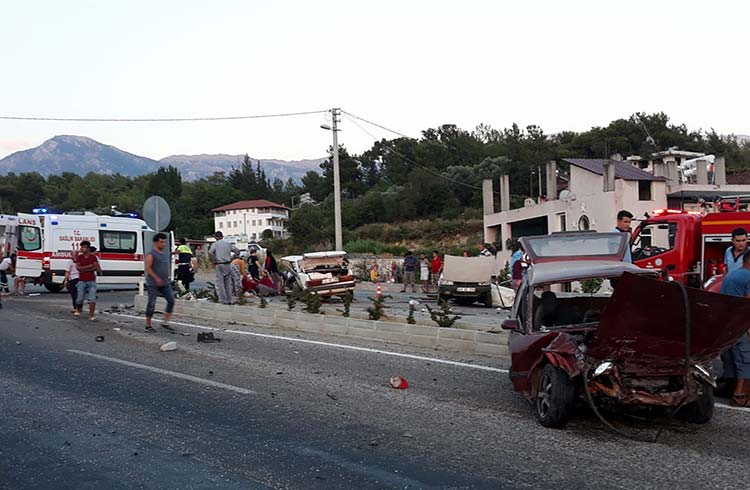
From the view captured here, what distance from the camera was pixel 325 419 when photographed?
298 inches

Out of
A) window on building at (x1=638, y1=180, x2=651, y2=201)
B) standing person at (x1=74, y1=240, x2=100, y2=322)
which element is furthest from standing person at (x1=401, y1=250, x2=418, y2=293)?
standing person at (x1=74, y1=240, x2=100, y2=322)

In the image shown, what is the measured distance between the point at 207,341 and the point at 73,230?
15179mm

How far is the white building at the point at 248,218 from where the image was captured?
12369 cm

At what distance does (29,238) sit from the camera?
25.7 metres

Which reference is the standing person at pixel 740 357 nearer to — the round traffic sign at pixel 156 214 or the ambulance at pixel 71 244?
the round traffic sign at pixel 156 214

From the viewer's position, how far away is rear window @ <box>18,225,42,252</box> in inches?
1011

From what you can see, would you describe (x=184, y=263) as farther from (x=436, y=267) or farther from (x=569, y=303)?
(x=569, y=303)

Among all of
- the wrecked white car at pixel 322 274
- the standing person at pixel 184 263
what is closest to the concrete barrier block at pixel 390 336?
the wrecked white car at pixel 322 274

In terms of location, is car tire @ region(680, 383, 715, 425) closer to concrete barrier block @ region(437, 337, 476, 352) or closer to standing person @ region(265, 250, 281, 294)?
concrete barrier block @ region(437, 337, 476, 352)

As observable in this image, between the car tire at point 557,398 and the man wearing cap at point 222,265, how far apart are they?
11.7 meters

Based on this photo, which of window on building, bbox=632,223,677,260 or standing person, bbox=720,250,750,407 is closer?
standing person, bbox=720,250,750,407

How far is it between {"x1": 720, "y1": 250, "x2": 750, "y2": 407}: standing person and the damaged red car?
112 centimetres

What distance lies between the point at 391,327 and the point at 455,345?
1.60 metres

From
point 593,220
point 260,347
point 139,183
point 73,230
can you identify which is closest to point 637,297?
point 260,347
